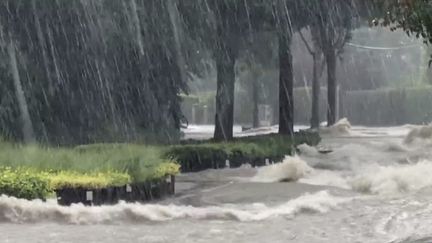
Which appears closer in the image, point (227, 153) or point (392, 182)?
point (392, 182)

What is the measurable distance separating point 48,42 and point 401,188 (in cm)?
955

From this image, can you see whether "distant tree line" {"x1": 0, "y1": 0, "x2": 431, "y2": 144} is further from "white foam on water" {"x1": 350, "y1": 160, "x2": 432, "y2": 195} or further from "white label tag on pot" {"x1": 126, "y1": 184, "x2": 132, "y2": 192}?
"white label tag on pot" {"x1": 126, "y1": 184, "x2": 132, "y2": 192}

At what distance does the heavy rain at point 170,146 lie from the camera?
1002 cm

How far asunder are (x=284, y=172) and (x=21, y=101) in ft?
22.4

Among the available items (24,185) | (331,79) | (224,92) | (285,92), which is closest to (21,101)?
(224,92)

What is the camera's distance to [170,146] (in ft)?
61.4

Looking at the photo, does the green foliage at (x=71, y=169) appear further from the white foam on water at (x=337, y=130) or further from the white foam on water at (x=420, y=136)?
the white foam on water at (x=337, y=130)

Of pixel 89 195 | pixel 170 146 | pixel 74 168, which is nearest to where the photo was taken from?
pixel 89 195

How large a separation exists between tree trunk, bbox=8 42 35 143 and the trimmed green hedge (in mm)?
3608

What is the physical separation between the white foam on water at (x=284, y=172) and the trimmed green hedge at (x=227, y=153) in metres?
1.74

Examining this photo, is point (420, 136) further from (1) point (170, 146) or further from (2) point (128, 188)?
(2) point (128, 188)

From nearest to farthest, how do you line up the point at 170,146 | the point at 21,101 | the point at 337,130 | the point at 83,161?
the point at 83,161 → the point at 170,146 → the point at 21,101 → the point at 337,130

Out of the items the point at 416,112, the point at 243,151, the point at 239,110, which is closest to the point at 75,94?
the point at 243,151

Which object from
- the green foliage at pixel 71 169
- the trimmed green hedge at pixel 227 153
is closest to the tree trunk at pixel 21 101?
the trimmed green hedge at pixel 227 153
